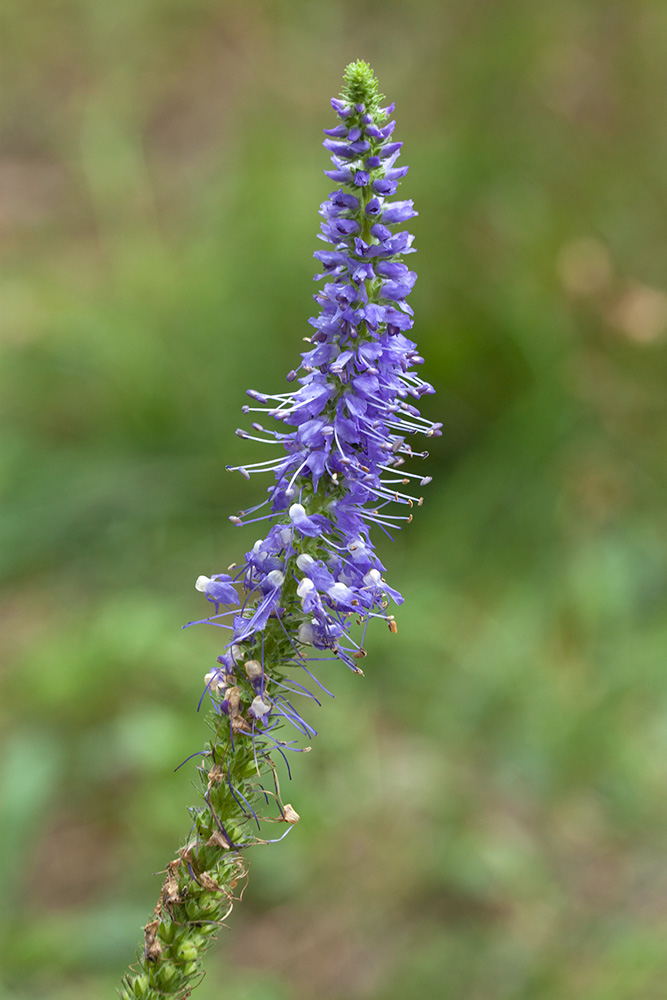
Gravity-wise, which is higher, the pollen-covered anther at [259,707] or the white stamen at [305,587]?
the white stamen at [305,587]

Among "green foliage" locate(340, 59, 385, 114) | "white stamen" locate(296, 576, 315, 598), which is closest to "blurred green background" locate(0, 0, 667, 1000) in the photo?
"white stamen" locate(296, 576, 315, 598)

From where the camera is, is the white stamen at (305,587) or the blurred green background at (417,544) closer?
the white stamen at (305,587)

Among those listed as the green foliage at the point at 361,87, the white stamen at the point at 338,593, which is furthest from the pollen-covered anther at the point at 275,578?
the green foliage at the point at 361,87

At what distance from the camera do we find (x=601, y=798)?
5.51 m

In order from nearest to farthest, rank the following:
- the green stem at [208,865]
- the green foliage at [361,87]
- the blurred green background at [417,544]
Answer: the green foliage at [361,87] < the green stem at [208,865] < the blurred green background at [417,544]

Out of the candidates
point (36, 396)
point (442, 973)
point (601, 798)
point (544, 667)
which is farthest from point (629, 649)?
point (36, 396)

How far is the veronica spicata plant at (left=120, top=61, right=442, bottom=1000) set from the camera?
2.07m

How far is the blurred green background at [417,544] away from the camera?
5000 millimetres

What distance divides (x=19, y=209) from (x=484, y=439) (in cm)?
669

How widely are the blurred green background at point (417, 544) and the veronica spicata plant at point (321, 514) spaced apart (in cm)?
269

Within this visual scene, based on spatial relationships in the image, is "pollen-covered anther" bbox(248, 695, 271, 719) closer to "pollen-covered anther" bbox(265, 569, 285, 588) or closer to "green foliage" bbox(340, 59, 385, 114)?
"pollen-covered anther" bbox(265, 569, 285, 588)

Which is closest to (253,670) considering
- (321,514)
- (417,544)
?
(321,514)

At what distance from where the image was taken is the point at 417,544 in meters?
7.08

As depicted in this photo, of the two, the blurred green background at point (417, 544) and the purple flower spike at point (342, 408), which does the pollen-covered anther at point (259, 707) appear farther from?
the blurred green background at point (417, 544)
